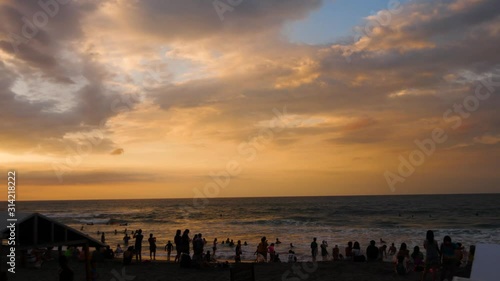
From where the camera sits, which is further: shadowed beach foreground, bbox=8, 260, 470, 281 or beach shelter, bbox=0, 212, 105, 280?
shadowed beach foreground, bbox=8, 260, 470, 281

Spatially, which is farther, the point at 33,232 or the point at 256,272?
the point at 256,272

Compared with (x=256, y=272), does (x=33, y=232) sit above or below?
above

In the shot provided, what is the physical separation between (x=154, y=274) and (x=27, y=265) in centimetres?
705

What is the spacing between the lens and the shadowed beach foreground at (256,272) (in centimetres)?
1850

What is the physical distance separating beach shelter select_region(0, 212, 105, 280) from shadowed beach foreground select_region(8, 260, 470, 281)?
279 inches

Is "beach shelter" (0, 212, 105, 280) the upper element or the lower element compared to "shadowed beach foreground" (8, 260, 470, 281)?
upper

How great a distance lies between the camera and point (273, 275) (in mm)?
18953

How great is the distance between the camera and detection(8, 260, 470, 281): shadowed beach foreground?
18495mm

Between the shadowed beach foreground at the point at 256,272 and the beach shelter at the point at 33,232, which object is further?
the shadowed beach foreground at the point at 256,272

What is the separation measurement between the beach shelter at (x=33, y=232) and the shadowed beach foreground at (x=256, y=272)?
708 cm

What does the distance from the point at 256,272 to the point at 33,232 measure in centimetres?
1124

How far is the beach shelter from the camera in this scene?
1030 centimetres

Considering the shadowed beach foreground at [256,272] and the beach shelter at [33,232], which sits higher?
the beach shelter at [33,232]

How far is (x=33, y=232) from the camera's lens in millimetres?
10922
